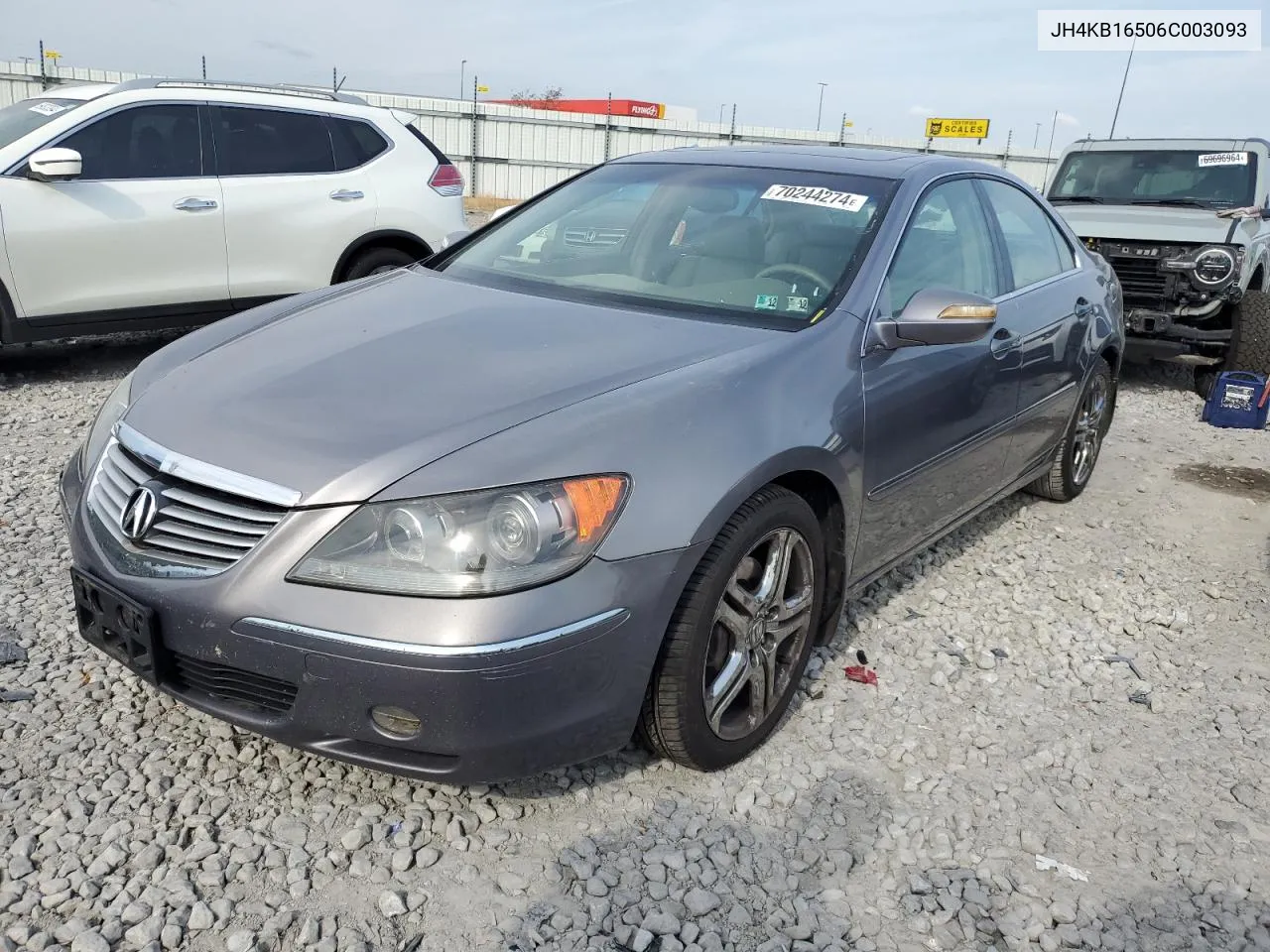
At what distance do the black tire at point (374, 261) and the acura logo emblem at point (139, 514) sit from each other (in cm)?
494

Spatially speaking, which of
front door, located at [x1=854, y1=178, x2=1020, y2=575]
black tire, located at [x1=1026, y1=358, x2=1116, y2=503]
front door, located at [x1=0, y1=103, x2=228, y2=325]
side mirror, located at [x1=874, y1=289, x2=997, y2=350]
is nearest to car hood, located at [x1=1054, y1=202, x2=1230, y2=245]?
black tire, located at [x1=1026, y1=358, x2=1116, y2=503]

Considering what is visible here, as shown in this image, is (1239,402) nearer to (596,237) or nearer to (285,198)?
(596,237)

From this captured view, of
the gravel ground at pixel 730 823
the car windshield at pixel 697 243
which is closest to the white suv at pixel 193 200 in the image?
the gravel ground at pixel 730 823

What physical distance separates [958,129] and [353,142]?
1040 inches

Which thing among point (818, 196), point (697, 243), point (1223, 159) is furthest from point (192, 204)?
point (1223, 159)

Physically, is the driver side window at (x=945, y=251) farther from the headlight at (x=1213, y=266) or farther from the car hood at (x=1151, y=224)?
the car hood at (x=1151, y=224)

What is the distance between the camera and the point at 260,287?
676cm

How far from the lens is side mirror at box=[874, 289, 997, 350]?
118 inches

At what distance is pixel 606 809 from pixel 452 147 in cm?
2133

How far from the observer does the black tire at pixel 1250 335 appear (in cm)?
766

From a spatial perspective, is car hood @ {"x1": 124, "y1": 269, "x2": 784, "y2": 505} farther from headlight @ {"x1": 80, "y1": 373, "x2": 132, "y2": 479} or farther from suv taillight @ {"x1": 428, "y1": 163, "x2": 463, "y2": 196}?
suv taillight @ {"x1": 428, "y1": 163, "x2": 463, "y2": 196}

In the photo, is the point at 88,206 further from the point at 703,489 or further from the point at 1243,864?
the point at 1243,864

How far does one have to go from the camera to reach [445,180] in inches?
297

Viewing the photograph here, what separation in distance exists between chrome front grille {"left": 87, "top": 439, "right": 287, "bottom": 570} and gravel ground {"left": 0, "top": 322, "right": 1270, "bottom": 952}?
638 mm
